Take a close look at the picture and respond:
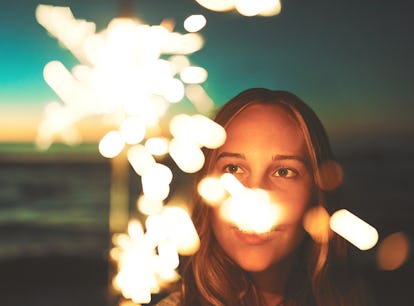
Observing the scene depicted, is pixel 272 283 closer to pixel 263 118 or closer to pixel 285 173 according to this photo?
pixel 285 173

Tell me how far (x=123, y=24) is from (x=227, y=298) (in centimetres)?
168

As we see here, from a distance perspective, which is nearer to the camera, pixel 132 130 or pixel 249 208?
pixel 249 208

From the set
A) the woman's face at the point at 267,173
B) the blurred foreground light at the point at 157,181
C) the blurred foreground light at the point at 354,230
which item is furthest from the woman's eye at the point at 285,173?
the blurred foreground light at the point at 157,181

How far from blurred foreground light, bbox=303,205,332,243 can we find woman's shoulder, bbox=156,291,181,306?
0.58 m

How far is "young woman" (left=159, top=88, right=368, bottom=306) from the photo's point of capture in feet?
6.73

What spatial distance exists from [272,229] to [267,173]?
0.20 meters

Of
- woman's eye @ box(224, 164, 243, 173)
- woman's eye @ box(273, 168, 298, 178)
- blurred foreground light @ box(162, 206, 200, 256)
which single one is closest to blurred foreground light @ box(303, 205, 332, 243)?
woman's eye @ box(273, 168, 298, 178)

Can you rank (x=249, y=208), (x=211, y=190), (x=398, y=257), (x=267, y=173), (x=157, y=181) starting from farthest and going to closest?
(x=398, y=257)
(x=157, y=181)
(x=211, y=190)
(x=267, y=173)
(x=249, y=208)

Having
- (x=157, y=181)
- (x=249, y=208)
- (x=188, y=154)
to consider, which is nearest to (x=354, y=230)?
(x=249, y=208)

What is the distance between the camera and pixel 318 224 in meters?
2.26

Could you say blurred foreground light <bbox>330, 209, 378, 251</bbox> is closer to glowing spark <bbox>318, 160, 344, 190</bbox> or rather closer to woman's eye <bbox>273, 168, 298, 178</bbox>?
glowing spark <bbox>318, 160, 344, 190</bbox>

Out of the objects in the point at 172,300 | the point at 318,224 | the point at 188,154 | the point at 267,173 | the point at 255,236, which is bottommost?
the point at 172,300

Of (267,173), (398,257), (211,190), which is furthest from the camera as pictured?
(398,257)

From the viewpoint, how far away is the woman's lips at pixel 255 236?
6.50 feet
